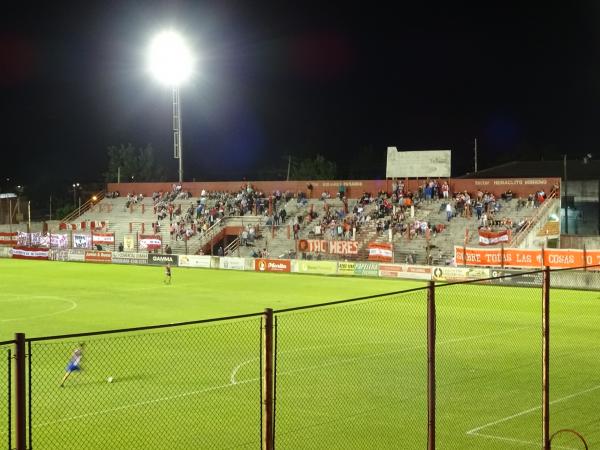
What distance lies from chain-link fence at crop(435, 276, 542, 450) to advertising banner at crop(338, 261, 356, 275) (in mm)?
12259

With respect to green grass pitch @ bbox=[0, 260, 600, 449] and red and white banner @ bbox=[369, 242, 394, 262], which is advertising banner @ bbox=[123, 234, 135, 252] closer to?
red and white banner @ bbox=[369, 242, 394, 262]

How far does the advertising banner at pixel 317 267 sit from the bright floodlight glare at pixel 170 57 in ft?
73.9

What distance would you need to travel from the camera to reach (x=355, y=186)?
59.5 m

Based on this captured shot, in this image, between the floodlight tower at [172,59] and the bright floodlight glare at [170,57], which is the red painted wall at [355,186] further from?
the bright floodlight glare at [170,57]

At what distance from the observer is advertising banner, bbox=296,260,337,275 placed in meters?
46.9

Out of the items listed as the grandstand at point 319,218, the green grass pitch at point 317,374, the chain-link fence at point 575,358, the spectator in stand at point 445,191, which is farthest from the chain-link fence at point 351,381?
the spectator in stand at point 445,191

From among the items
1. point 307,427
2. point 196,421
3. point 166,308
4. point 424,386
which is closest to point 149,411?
point 196,421

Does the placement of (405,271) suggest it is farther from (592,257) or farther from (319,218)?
(319,218)

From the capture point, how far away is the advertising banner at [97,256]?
191ft

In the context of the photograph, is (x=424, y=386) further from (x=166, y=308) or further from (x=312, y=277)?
(x=312, y=277)

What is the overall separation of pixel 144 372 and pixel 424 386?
6.54 meters

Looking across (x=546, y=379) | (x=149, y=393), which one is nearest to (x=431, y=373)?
(x=546, y=379)

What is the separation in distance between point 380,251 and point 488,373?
28302mm

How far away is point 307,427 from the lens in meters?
14.3
